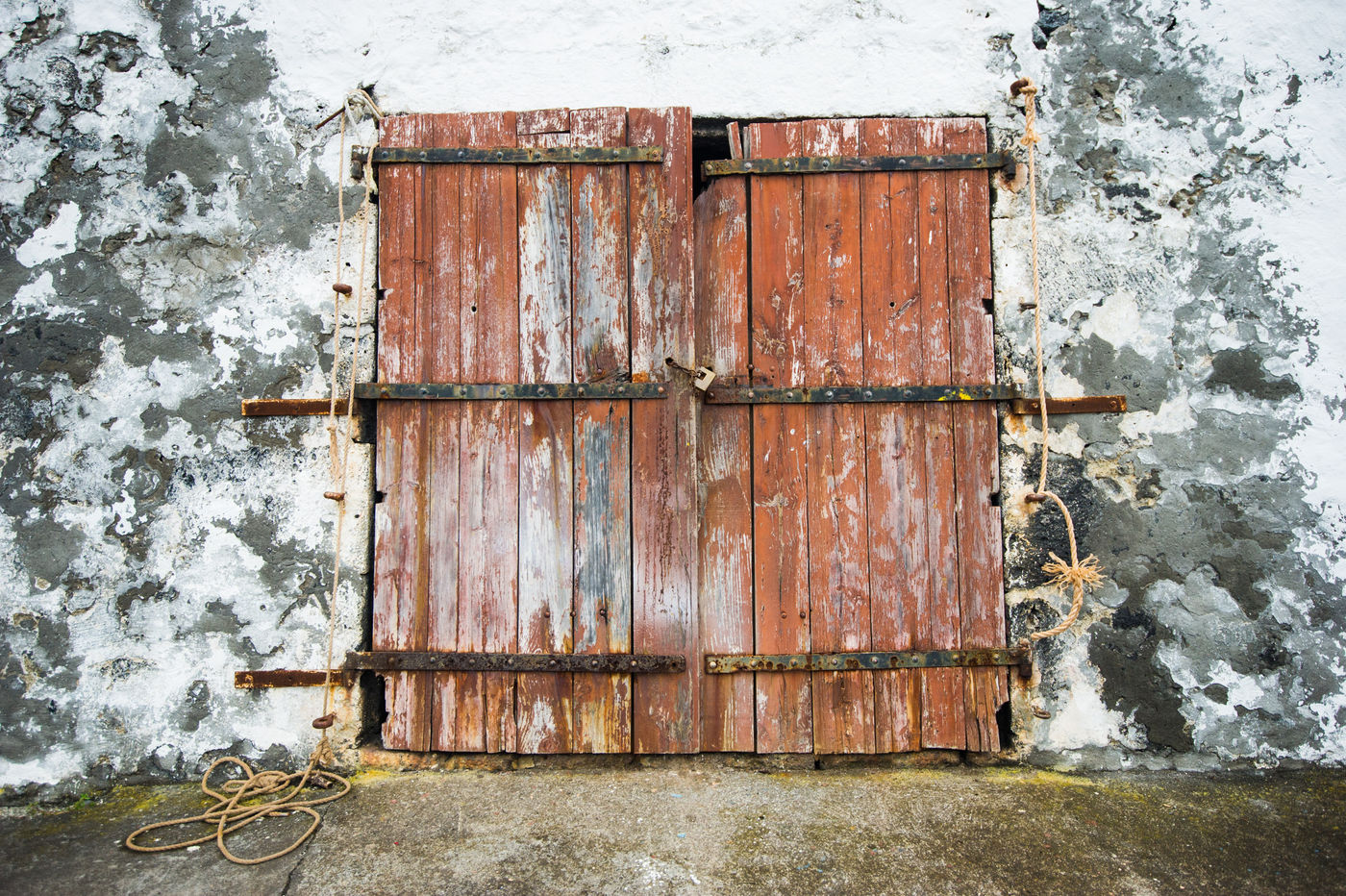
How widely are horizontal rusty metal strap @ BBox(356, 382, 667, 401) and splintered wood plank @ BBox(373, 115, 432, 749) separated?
0.05 meters

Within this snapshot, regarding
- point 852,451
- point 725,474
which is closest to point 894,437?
point 852,451

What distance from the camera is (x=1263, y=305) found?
7.70 ft

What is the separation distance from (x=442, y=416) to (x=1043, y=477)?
6.24ft

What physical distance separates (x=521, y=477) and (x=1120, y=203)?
2140 millimetres

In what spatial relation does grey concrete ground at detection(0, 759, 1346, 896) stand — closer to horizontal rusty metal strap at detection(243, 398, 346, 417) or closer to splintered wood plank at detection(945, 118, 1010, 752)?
splintered wood plank at detection(945, 118, 1010, 752)

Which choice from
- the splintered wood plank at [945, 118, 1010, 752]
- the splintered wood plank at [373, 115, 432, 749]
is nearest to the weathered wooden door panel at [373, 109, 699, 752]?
the splintered wood plank at [373, 115, 432, 749]

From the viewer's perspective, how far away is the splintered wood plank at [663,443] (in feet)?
7.59

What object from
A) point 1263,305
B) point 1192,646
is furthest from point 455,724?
point 1263,305

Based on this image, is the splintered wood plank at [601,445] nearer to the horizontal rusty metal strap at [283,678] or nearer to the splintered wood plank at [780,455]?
the splintered wood plank at [780,455]

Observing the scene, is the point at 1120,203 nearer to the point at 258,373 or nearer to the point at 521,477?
the point at 521,477

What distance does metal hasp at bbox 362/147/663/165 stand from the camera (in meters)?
2.37

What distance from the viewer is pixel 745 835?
199 cm

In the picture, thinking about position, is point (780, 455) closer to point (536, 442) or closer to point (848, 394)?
point (848, 394)

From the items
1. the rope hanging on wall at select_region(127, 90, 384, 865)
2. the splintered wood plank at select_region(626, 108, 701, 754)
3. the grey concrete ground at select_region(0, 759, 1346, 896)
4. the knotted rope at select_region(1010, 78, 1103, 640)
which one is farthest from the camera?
the splintered wood plank at select_region(626, 108, 701, 754)
